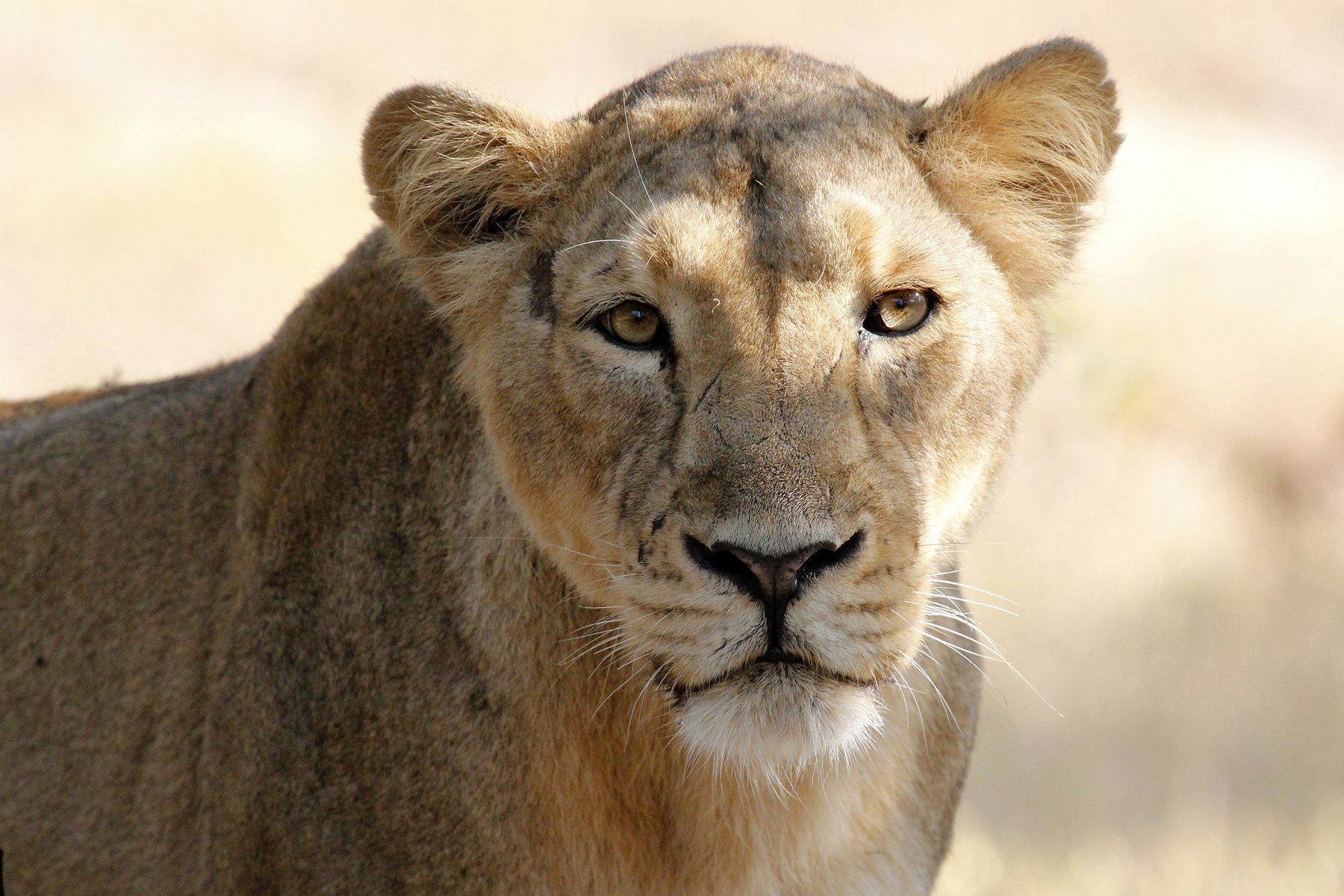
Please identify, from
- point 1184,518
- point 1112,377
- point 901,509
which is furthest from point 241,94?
point 901,509

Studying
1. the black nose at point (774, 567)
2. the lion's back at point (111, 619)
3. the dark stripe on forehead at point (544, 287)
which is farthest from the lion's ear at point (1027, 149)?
the lion's back at point (111, 619)

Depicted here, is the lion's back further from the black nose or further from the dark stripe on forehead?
the black nose

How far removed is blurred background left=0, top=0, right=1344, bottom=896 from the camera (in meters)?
9.69

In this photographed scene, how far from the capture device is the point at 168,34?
18438mm

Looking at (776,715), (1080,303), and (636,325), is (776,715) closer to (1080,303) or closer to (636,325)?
(636,325)

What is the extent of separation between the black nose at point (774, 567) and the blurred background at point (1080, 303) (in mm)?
4867

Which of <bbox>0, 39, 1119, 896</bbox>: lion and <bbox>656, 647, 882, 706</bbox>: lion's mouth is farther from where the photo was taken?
<bbox>0, 39, 1119, 896</bbox>: lion

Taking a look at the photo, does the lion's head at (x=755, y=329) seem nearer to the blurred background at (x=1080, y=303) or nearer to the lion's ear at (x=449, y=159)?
the lion's ear at (x=449, y=159)

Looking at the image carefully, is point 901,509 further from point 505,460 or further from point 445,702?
point 445,702

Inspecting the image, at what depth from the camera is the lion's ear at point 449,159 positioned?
11.6 feet

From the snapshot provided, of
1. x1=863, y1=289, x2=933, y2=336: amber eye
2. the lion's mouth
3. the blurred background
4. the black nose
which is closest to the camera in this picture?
the black nose

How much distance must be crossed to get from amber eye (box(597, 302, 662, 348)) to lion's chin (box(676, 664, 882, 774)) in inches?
29.5

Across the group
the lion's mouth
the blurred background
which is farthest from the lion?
the blurred background

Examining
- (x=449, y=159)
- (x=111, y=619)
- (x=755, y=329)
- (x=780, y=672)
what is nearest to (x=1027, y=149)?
(x=755, y=329)
